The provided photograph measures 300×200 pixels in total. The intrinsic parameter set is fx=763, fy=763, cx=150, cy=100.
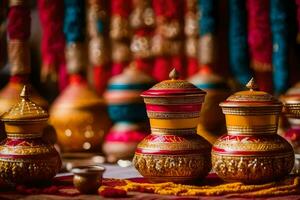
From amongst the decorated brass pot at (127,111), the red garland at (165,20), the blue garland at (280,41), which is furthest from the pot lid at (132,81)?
the blue garland at (280,41)

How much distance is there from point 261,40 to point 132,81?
387 mm

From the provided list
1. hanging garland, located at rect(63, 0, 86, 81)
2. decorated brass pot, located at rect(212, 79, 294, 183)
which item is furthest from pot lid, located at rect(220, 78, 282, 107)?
hanging garland, located at rect(63, 0, 86, 81)

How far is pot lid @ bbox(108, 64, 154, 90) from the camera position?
2.20 metres

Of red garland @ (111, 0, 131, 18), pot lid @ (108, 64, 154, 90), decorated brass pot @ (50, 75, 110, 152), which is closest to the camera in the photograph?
pot lid @ (108, 64, 154, 90)

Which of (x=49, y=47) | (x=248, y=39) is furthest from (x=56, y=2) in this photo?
(x=248, y=39)

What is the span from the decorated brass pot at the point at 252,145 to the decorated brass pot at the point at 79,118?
0.88 metres

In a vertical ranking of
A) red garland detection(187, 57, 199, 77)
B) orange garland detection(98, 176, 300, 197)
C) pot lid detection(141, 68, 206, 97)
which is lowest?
orange garland detection(98, 176, 300, 197)

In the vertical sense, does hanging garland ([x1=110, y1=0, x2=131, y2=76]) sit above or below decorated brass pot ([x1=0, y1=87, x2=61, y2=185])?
above

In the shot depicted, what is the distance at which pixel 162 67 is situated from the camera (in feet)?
7.79

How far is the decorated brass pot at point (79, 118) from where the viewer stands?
231 cm

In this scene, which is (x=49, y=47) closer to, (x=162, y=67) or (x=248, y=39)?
(x=162, y=67)

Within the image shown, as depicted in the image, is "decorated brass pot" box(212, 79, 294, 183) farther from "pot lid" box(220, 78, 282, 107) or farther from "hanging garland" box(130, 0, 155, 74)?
"hanging garland" box(130, 0, 155, 74)

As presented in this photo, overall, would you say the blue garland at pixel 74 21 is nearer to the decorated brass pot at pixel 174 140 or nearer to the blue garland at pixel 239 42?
the blue garland at pixel 239 42

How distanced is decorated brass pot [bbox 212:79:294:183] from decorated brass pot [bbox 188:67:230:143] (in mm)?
657
